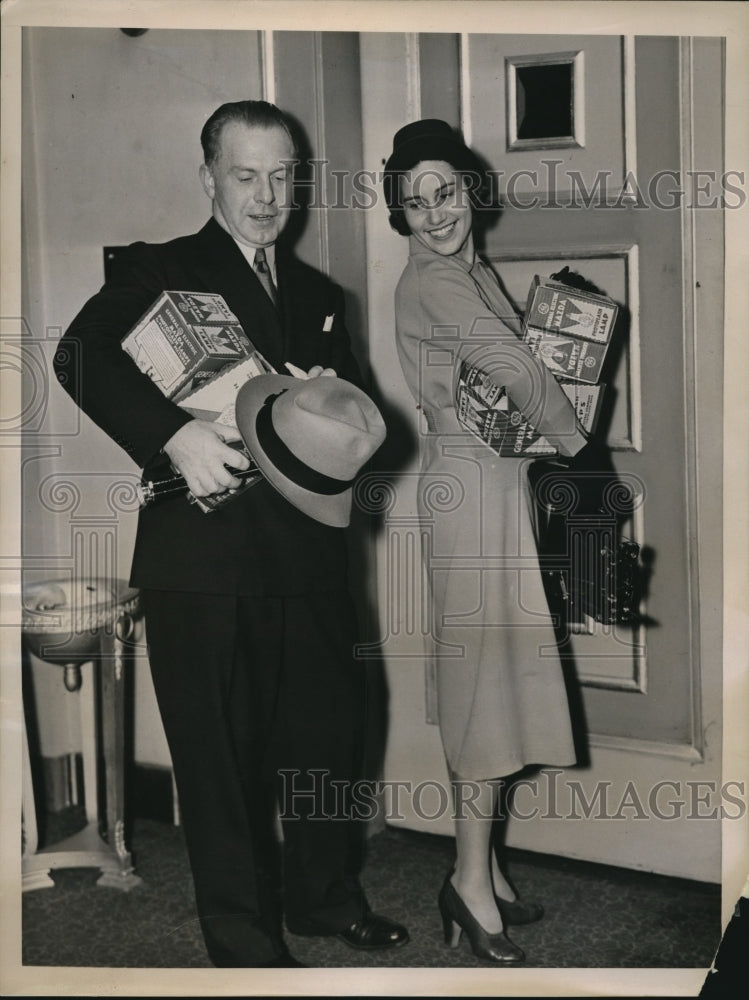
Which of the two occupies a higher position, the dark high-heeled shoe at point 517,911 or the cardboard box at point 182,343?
the cardboard box at point 182,343

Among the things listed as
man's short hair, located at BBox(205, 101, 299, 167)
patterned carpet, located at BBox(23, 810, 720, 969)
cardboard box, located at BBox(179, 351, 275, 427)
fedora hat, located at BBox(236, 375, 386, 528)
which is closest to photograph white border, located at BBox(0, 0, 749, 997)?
patterned carpet, located at BBox(23, 810, 720, 969)

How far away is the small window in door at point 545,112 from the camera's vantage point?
6.54ft

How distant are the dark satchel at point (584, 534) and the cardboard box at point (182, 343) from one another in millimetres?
617

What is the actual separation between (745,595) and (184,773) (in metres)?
1.12

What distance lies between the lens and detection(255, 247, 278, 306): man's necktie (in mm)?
1966

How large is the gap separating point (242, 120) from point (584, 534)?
1003 millimetres

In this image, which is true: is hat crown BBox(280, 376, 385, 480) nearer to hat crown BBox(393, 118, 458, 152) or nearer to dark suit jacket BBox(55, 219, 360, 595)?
dark suit jacket BBox(55, 219, 360, 595)

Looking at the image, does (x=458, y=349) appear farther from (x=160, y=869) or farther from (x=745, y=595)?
(x=160, y=869)

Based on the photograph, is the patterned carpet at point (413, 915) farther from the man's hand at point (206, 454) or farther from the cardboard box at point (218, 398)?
the cardboard box at point (218, 398)

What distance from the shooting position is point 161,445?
6.15 feet

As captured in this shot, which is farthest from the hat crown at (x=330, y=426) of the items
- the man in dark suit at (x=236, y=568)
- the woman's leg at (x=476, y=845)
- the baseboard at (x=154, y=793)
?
the baseboard at (x=154, y=793)

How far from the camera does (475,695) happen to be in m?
2.00

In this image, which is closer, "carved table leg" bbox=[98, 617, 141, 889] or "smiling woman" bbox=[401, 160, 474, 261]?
"smiling woman" bbox=[401, 160, 474, 261]

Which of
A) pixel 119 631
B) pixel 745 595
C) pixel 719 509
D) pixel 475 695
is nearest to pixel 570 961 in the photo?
pixel 475 695
